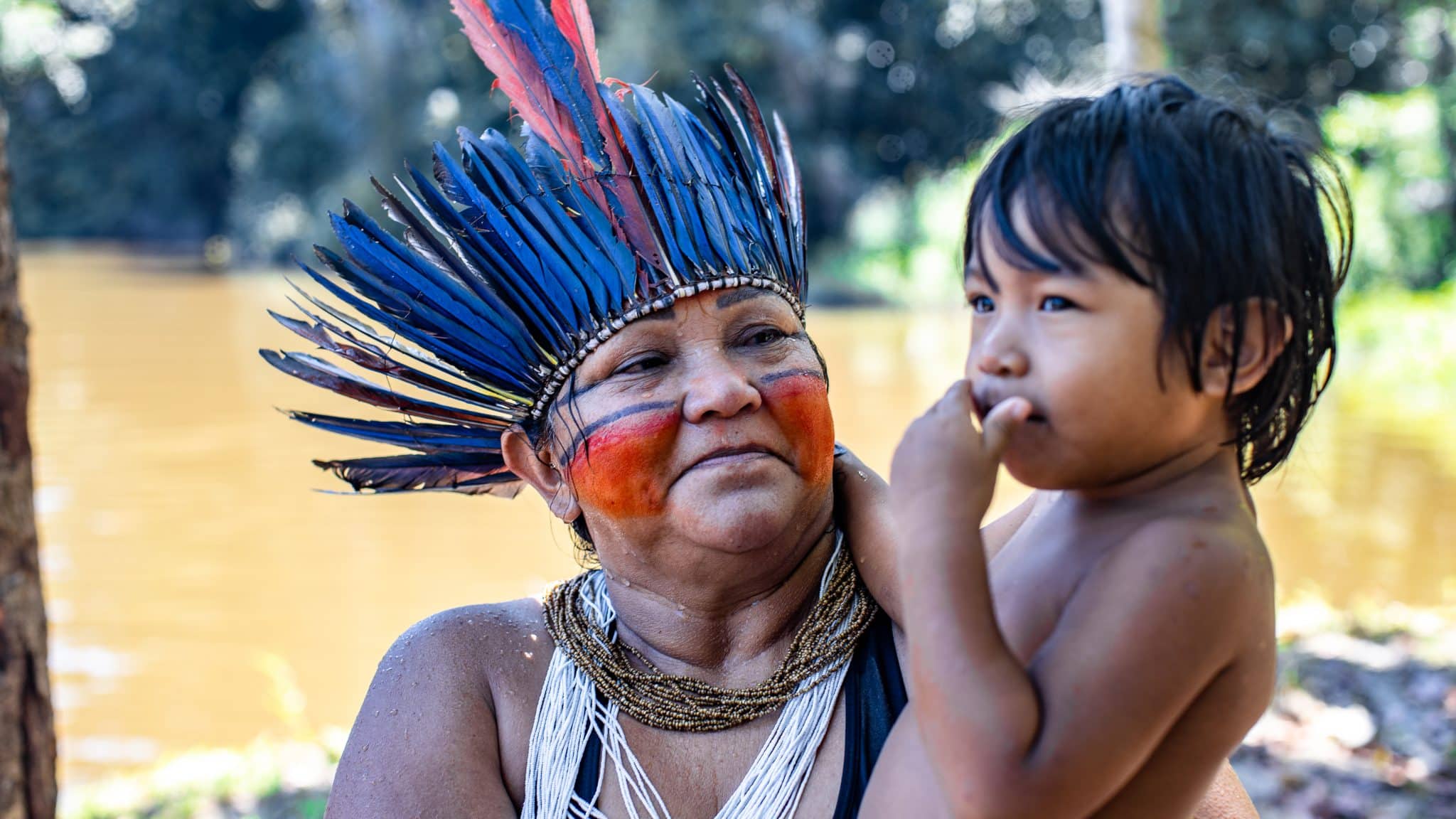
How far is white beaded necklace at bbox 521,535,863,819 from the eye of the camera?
1.88 meters

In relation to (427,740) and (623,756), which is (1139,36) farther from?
(427,740)

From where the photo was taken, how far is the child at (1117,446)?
4.14ft

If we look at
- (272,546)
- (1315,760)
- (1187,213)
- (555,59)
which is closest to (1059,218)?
(1187,213)

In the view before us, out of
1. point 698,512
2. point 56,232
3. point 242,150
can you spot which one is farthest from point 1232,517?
point 56,232

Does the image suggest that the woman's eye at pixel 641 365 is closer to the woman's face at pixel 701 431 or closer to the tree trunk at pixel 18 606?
the woman's face at pixel 701 431

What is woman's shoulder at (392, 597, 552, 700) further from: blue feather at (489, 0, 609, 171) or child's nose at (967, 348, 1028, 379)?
child's nose at (967, 348, 1028, 379)

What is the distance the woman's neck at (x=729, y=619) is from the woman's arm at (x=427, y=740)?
256 mm

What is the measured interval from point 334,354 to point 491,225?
14.1 inches

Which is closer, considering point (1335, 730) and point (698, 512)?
point (698, 512)

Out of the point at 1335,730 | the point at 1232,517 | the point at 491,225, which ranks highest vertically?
the point at 491,225

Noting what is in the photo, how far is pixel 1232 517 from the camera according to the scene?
4.43 feet

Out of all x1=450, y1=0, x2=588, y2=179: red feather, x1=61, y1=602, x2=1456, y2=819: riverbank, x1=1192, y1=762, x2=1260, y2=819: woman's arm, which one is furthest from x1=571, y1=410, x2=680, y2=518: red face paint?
x1=61, y1=602, x2=1456, y2=819: riverbank

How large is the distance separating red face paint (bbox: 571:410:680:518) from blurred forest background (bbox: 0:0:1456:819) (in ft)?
1.73

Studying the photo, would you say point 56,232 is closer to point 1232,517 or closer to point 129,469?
point 129,469
